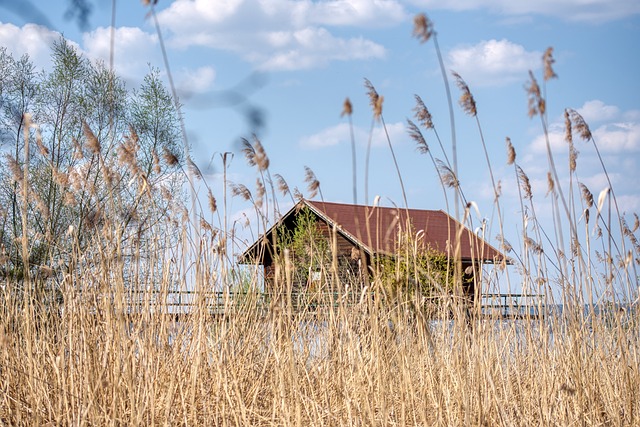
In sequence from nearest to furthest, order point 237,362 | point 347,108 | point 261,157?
1. point 347,108
2. point 261,157
3. point 237,362

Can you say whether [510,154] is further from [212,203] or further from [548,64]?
[212,203]

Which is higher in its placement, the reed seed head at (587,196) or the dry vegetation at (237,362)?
the reed seed head at (587,196)

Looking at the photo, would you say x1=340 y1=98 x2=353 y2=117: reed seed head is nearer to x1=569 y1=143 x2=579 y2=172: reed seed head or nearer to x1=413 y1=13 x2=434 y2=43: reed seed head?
x1=413 y1=13 x2=434 y2=43: reed seed head

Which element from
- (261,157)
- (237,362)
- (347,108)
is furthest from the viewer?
(237,362)

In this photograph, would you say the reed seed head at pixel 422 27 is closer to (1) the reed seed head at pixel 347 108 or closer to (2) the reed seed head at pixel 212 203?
(1) the reed seed head at pixel 347 108

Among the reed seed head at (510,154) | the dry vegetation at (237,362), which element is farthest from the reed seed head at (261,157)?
the reed seed head at (510,154)

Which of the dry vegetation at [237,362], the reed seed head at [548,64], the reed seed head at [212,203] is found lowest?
the dry vegetation at [237,362]

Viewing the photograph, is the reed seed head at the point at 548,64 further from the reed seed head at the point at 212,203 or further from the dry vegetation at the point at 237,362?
the reed seed head at the point at 212,203

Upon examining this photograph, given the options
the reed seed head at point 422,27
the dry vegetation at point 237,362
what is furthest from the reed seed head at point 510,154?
the reed seed head at point 422,27

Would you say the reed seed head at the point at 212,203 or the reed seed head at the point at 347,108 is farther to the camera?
the reed seed head at the point at 212,203

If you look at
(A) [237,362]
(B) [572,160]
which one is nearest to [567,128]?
(B) [572,160]

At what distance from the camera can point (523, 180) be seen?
11.0ft

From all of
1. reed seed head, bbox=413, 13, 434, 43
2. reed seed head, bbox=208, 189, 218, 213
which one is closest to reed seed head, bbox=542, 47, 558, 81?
reed seed head, bbox=413, 13, 434, 43

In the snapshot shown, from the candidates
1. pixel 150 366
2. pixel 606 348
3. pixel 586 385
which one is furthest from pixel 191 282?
pixel 606 348
